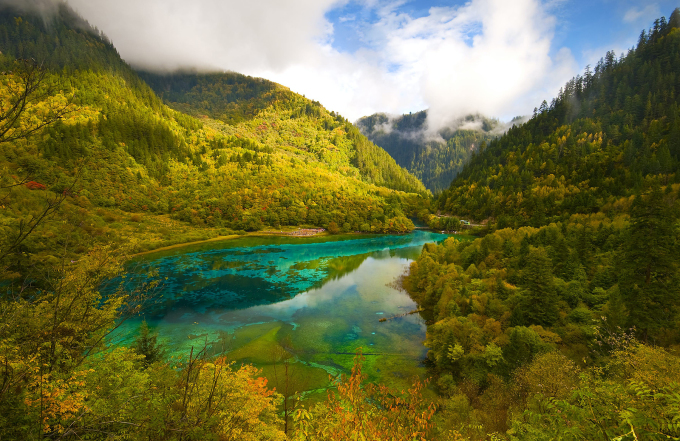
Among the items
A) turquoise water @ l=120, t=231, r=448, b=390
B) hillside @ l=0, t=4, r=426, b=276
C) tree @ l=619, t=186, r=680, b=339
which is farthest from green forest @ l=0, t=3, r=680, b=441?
turquoise water @ l=120, t=231, r=448, b=390

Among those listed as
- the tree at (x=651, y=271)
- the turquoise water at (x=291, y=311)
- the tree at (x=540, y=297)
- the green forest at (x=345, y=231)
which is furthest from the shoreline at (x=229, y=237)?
the tree at (x=651, y=271)

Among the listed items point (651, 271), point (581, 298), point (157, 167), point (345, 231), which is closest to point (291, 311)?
point (581, 298)

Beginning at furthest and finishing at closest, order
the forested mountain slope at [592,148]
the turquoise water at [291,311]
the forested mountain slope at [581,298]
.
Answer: the forested mountain slope at [592,148] → the turquoise water at [291,311] → the forested mountain slope at [581,298]

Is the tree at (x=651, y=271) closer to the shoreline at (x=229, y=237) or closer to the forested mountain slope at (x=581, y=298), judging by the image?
the forested mountain slope at (x=581, y=298)

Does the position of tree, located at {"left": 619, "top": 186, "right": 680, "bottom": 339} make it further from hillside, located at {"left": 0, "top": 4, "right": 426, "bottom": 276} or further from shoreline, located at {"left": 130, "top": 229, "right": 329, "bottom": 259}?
hillside, located at {"left": 0, "top": 4, "right": 426, "bottom": 276}

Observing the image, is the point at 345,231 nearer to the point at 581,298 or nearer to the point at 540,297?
the point at 581,298
